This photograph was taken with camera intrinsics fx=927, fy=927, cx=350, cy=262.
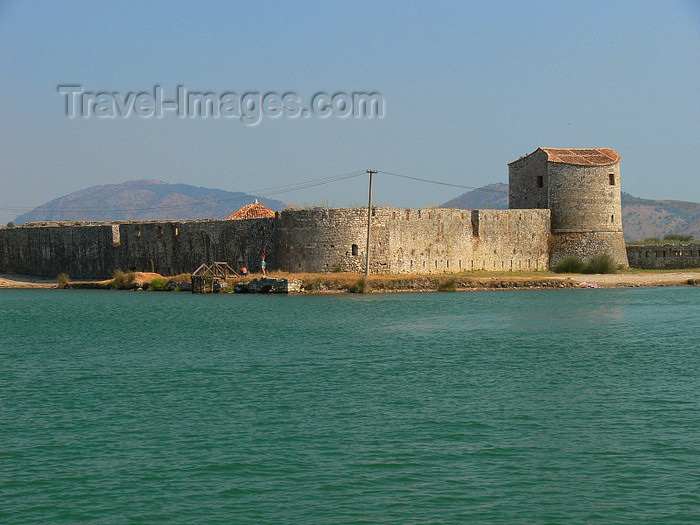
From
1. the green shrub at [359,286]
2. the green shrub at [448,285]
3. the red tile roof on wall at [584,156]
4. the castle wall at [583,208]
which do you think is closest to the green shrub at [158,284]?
the green shrub at [359,286]

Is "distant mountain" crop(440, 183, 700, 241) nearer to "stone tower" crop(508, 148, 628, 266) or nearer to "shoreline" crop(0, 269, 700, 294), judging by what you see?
"stone tower" crop(508, 148, 628, 266)

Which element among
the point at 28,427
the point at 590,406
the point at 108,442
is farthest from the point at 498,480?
the point at 28,427

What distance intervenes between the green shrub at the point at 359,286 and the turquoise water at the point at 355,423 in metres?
7.58

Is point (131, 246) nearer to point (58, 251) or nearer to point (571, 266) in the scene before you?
point (58, 251)

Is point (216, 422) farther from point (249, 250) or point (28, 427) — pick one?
point (249, 250)

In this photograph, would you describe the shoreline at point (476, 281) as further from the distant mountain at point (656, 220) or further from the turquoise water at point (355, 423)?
the distant mountain at point (656, 220)

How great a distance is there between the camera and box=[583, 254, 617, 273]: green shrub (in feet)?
125

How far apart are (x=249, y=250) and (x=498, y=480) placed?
86.2 feet

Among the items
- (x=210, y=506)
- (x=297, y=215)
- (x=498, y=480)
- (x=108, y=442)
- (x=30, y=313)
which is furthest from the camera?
(x=297, y=215)

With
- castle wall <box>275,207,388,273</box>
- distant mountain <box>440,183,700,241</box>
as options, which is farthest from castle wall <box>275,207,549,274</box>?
distant mountain <box>440,183,700,241</box>

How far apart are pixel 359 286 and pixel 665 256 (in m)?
16.1

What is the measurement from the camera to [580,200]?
3872 cm

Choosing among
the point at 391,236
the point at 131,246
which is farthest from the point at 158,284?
the point at 391,236

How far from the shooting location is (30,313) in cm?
3005
